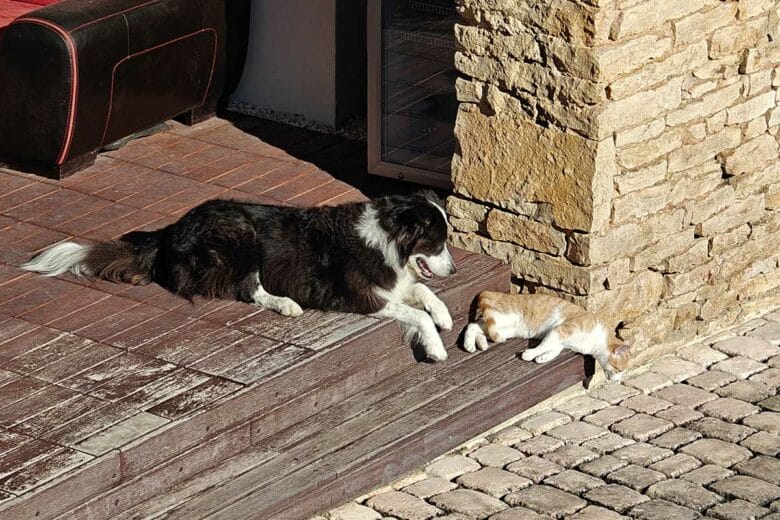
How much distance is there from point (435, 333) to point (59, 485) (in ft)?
6.08

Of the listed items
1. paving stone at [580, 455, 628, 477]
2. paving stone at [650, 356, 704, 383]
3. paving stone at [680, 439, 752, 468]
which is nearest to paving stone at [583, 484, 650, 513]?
paving stone at [580, 455, 628, 477]

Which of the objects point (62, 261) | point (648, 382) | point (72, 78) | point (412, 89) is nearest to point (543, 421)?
point (648, 382)

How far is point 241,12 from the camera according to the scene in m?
7.86

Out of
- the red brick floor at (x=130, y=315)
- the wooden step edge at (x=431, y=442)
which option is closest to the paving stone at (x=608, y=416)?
the wooden step edge at (x=431, y=442)

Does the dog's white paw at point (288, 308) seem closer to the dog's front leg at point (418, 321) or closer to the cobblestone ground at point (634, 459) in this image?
the dog's front leg at point (418, 321)

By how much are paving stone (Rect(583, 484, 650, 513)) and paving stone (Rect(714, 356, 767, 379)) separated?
1318mm

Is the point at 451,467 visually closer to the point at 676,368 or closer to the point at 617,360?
the point at 617,360

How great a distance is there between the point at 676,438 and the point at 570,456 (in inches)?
19.5

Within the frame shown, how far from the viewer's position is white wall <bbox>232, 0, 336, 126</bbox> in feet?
25.6

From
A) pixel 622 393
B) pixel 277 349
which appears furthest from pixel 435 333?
pixel 622 393

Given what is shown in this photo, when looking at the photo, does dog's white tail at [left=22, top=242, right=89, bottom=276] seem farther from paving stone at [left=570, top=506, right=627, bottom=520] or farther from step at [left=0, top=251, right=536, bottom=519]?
paving stone at [left=570, top=506, right=627, bottom=520]

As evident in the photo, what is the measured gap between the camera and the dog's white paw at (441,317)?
18.9ft

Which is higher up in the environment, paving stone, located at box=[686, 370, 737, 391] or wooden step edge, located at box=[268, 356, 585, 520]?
wooden step edge, located at box=[268, 356, 585, 520]

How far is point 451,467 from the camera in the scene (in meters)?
5.60
